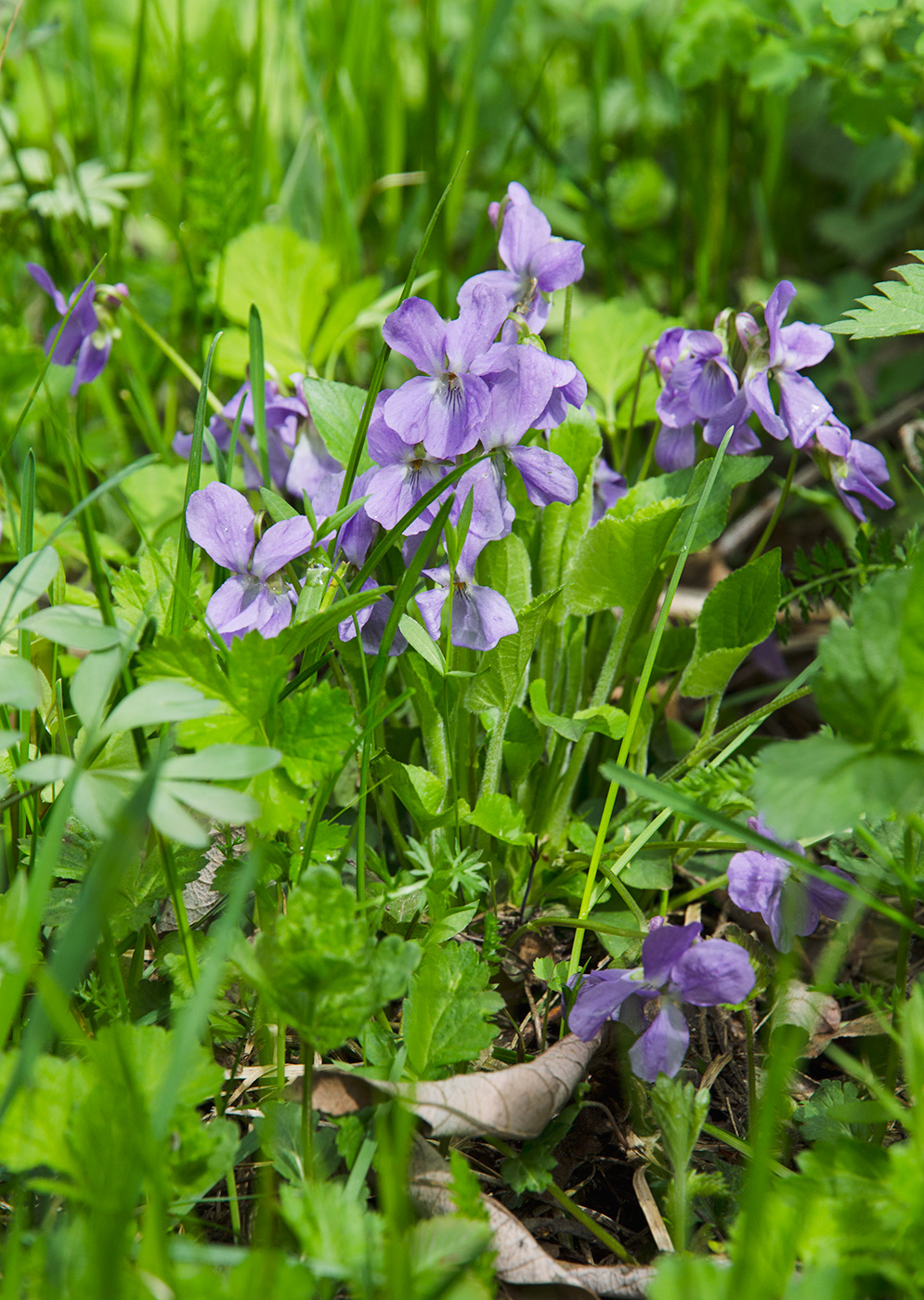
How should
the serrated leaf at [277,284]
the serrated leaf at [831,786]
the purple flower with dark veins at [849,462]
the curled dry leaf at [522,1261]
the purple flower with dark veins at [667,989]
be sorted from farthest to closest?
the serrated leaf at [277,284] < the purple flower with dark veins at [849,462] < the purple flower with dark veins at [667,989] < the curled dry leaf at [522,1261] < the serrated leaf at [831,786]

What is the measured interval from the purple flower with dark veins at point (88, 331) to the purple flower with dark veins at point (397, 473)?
0.73 meters

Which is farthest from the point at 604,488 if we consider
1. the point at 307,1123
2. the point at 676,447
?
the point at 307,1123

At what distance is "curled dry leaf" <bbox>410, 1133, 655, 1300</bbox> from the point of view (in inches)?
39.9

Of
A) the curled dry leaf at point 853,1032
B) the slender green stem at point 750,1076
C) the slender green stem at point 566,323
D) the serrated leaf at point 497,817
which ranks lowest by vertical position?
the curled dry leaf at point 853,1032

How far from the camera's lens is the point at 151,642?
1.09m

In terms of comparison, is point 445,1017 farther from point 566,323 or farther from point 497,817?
point 566,323

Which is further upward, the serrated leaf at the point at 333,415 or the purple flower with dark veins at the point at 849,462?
the serrated leaf at the point at 333,415

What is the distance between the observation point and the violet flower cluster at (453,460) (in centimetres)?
118

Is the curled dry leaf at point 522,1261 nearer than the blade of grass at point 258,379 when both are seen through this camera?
Yes

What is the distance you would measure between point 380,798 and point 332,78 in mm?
2318

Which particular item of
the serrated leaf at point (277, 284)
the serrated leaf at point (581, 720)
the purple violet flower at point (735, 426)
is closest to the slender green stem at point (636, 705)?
the serrated leaf at point (581, 720)

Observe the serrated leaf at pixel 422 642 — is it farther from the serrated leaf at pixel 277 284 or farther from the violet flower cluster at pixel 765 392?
the serrated leaf at pixel 277 284

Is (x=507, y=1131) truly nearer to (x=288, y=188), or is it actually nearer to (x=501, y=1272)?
(x=501, y=1272)

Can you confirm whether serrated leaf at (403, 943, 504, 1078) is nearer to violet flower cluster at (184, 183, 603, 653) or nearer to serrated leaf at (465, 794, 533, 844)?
serrated leaf at (465, 794, 533, 844)
